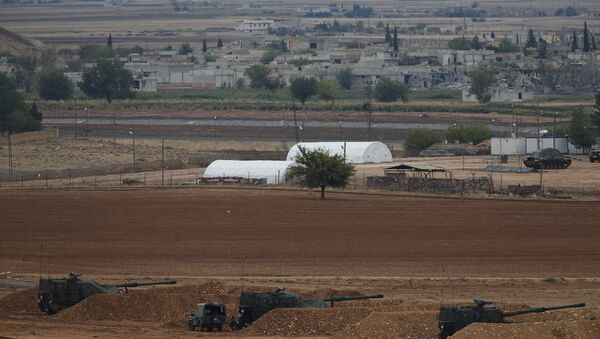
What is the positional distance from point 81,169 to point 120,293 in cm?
4349

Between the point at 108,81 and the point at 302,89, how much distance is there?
1730 cm

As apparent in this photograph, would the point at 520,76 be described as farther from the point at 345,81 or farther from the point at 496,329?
the point at 496,329

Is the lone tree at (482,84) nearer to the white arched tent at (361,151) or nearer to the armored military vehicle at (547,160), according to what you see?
the white arched tent at (361,151)

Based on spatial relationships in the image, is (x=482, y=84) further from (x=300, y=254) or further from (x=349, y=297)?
(x=349, y=297)

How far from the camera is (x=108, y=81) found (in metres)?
142

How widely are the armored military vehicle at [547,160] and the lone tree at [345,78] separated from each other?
87840 mm

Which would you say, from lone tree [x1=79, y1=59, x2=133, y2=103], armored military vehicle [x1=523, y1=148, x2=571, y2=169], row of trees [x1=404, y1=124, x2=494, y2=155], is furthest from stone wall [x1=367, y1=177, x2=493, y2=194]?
lone tree [x1=79, y1=59, x2=133, y2=103]

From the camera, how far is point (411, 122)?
116688mm

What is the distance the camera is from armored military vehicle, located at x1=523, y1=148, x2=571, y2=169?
2953 inches

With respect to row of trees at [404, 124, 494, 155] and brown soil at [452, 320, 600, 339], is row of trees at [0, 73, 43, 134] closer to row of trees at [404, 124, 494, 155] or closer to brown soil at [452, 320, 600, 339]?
row of trees at [404, 124, 494, 155]

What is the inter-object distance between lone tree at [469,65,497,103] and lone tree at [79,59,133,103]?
31.2m

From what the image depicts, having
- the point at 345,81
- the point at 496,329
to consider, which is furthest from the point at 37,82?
the point at 496,329

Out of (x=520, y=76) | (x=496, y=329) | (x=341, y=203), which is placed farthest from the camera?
(x=520, y=76)

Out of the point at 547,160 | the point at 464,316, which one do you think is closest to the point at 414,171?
the point at 547,160
